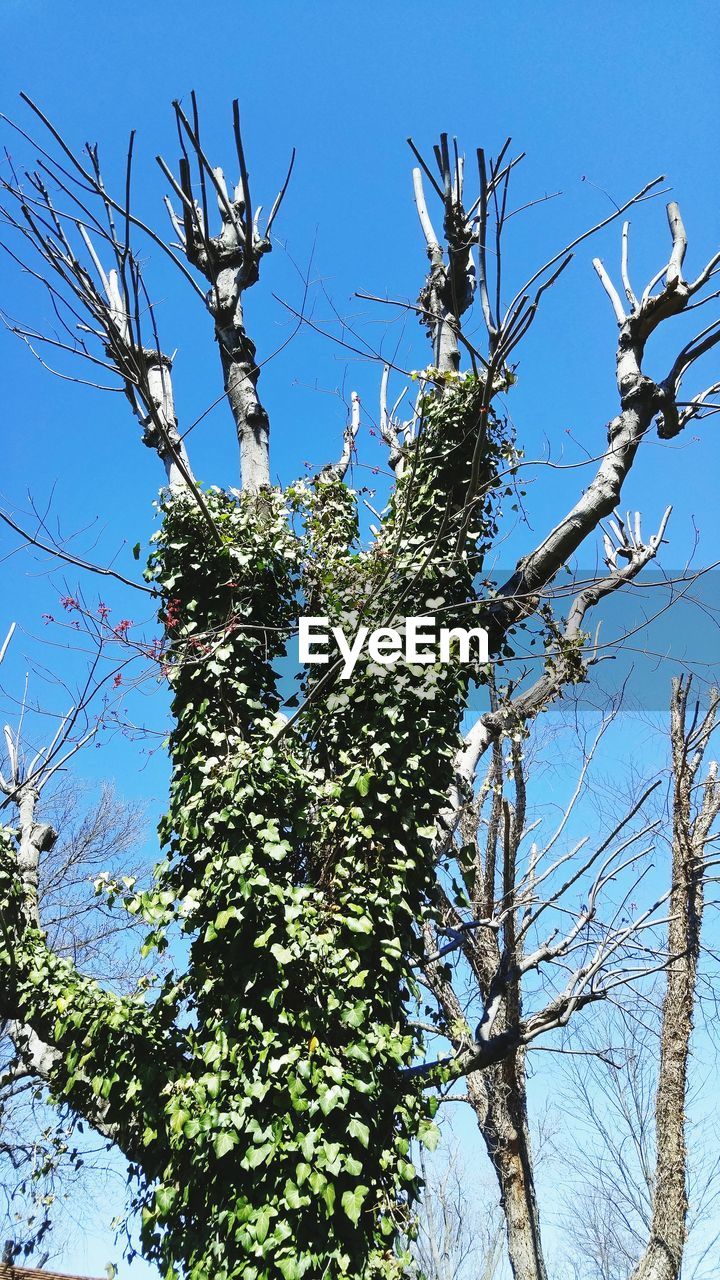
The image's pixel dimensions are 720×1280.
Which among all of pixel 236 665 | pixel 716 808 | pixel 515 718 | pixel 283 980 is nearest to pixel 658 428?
pixel 515 718

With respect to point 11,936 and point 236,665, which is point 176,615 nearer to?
point 236,665

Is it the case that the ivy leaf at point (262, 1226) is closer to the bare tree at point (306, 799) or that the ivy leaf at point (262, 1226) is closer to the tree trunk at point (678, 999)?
the bare tree at point (306, 799)

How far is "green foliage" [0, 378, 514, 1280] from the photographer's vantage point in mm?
3994

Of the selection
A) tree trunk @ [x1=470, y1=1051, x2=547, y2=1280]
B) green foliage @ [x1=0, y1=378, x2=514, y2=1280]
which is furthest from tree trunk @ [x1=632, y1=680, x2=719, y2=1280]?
green foliage @ [x1=0, y1=378, x2=514, y2=1280]

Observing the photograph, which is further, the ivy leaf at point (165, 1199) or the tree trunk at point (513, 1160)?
the tree trunk at point (513, 1160)

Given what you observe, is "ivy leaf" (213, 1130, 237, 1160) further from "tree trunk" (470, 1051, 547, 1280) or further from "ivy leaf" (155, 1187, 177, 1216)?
"tree trunk" (470, 1051, 547, 1280)

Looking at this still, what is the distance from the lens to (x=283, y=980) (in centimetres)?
425

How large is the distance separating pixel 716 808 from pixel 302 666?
5787 mm

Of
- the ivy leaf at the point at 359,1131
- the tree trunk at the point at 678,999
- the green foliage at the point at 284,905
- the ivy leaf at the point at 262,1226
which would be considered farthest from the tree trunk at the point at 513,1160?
the ivy leaf at the point at 262,1226

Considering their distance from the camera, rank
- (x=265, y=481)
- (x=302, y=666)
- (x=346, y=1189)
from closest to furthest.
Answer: (x=346, y=1189), (x=302, y=666), (x=265, y=481)

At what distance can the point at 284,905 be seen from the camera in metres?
4.34

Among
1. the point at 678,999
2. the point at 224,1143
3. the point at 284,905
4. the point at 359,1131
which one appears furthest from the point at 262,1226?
the point at 678,999

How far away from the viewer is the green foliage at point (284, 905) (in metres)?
3.99

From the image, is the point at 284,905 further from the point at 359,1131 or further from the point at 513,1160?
the point at 513,1160
